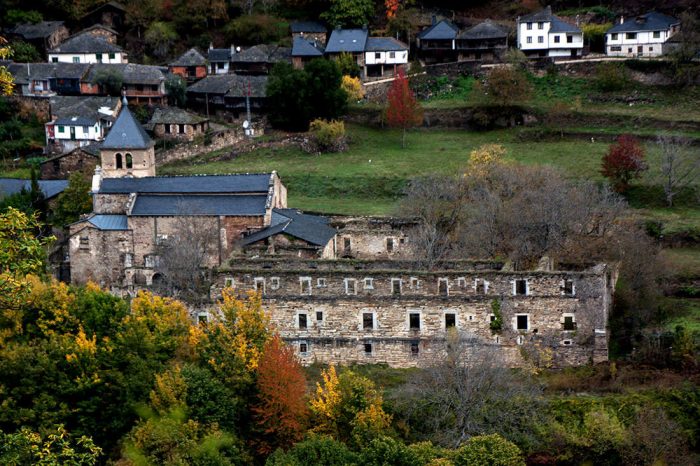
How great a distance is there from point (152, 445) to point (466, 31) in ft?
194

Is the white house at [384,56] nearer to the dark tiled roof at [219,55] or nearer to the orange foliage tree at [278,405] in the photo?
the dark tiled roof at [219,55]

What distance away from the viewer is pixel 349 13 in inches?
3755

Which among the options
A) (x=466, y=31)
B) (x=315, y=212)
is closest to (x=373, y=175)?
(x=315, y=212)

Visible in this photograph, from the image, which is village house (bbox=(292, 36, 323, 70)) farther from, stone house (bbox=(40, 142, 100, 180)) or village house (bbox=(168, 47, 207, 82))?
stone house (bbox=(40, 142, 100, 180))

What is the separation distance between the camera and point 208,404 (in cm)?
4238

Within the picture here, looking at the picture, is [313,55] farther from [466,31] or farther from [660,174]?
[660,174]

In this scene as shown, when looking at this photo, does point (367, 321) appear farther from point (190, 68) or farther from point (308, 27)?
point (308, 27)

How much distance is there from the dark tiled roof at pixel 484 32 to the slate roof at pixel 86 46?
1051 inches

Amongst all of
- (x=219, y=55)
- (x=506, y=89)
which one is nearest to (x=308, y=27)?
(x=219, y=55)


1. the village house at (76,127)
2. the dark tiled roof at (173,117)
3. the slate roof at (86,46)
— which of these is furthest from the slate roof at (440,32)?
the village house at (76,127)

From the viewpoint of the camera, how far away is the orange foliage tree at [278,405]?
140 feet

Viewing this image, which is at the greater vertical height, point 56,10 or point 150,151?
point 56,10

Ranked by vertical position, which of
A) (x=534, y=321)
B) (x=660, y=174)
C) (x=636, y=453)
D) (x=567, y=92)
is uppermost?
(x=567, y=92)

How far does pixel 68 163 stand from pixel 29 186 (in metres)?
6.02
